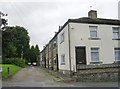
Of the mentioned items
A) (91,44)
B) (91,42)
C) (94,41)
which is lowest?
(91,44)

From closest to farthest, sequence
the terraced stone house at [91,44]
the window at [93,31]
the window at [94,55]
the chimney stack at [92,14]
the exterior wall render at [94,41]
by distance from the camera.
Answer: the terraced stone house at [91,44]
the exterior wall render at [94,41]
the window at [94,55]
the window at [93,31]
the chimney stack at [92,14]

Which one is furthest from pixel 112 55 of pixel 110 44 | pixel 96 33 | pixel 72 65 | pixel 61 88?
pixel 61 88

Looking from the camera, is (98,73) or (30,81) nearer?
(30,81)

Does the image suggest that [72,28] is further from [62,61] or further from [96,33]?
[62,61]

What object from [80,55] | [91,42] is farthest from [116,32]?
[80,55]

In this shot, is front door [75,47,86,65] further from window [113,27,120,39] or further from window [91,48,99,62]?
window [113,27,120,39]

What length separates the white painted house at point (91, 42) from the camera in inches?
941

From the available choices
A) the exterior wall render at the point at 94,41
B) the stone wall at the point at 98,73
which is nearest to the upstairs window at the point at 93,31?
the exterior wall render at the point at 94,41

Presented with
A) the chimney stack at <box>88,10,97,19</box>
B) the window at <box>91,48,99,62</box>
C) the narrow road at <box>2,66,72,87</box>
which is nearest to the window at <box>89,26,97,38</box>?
the window at <box>91,48,99,62</box>

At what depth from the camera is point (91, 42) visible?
80.2ft

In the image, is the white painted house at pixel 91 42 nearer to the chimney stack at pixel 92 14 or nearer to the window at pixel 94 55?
the window at pixel 94 55

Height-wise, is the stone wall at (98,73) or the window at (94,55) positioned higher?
the window at (94,55)

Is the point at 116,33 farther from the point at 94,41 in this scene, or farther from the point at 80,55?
the point at 80,55

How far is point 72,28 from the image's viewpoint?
23969 millimetres
